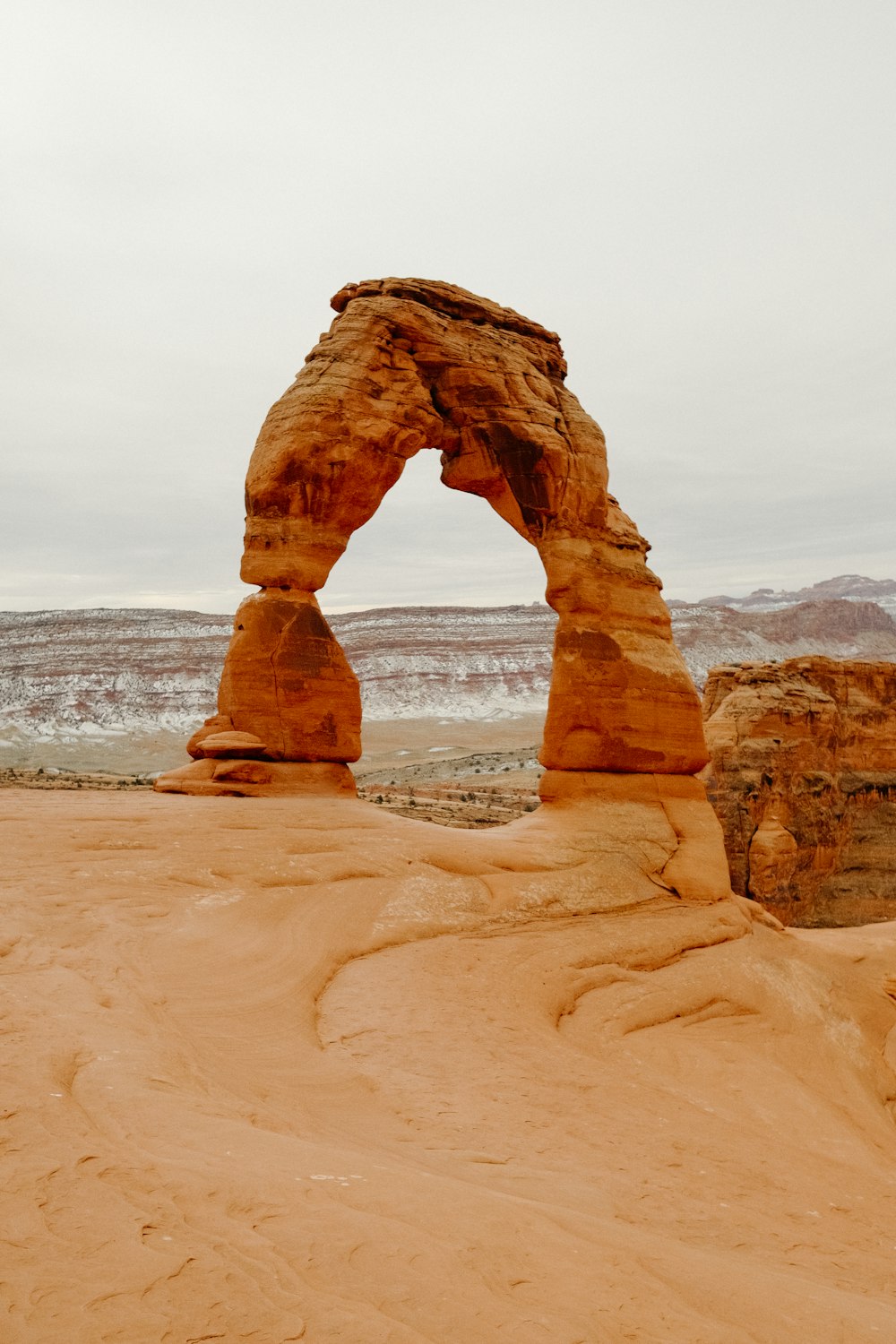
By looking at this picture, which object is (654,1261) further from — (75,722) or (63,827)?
(75,722)

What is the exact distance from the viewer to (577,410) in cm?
1549

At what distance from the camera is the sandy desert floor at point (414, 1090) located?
10.1ft

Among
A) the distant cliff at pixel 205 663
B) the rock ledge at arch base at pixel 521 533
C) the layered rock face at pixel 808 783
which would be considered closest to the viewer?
the rock ledge at arch base at pixel 521 533

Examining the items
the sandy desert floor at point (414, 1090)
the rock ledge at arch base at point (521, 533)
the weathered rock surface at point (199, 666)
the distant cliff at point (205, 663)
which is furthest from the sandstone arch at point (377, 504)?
the distant cliff at point (205, 663)

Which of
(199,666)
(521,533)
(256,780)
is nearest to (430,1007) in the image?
(256,780)

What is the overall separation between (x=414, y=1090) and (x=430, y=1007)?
1.75 metres

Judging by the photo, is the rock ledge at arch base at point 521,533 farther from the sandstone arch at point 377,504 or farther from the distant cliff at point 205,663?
the distant cliff at point 205,663

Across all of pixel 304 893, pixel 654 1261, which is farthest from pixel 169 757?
pixel 654 1261

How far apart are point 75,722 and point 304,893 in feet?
216

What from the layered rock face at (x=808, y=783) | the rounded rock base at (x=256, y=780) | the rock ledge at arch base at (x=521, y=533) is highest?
the rock ledge at arch base at (x=521, y=533)

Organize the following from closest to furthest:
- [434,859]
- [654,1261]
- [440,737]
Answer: [654,1261] → [434,859] → [440,737]

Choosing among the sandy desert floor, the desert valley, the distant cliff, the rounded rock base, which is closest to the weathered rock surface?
the distant cliff

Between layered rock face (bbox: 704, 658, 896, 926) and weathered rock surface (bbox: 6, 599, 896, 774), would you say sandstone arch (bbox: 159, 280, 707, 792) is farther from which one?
weathered rock surface (bbox: 6, 599, 896, 774)

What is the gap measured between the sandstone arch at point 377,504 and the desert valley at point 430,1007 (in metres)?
0.05
